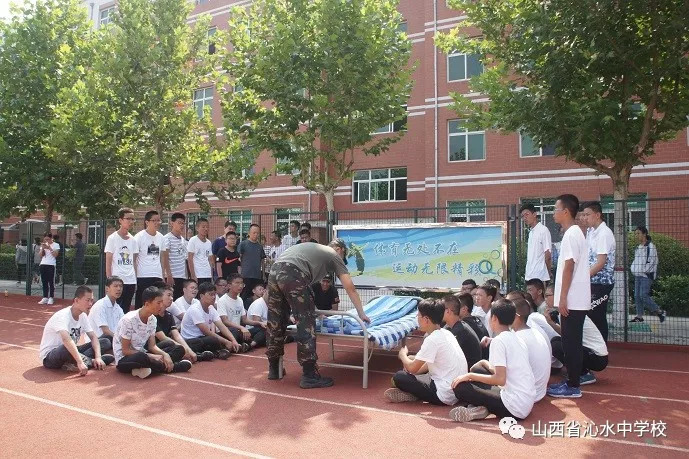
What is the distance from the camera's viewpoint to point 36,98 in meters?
16.9

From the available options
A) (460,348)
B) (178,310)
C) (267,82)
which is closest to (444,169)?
(267,82)

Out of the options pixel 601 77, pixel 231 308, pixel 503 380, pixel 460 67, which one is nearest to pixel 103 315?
pixel 231 308

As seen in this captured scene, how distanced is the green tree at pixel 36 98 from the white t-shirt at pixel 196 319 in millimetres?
9851

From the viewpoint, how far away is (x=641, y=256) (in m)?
10.3

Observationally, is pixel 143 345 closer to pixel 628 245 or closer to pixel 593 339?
pixel 593 339

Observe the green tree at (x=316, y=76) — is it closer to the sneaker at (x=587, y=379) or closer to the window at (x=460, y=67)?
the sneaker at (x=587, y=379)

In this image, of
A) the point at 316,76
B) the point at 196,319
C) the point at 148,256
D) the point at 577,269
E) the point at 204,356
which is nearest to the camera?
the point at 577,269

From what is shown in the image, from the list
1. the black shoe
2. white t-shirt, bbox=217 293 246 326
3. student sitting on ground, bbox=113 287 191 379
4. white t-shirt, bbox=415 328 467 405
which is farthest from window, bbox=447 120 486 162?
white t-shirt, bbox=415 328 467 405

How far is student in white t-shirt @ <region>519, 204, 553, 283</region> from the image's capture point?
8.30 metres

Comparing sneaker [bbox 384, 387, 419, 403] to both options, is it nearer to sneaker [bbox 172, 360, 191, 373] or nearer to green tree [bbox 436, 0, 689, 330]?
sneaker [bbox 172, 360, 191, 373]

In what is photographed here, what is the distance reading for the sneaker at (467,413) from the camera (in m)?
4.92

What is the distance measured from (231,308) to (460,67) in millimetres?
17091

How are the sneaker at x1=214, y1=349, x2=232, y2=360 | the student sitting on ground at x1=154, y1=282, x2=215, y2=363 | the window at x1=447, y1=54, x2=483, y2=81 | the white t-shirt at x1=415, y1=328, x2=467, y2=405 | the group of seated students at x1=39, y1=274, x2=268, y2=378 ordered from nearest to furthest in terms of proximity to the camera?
the white t-shirt at x1=415, y1=328, x2=467, y2=405, the group of seated students at x1=39, y1=274, x2=268, y2=378, the student sitting on ground at x1=154, y1=282, x2=215, y2=363, the sneaker at x1=214, y1=349, x2=232, y2=360, the window at x1=447, y1=54, x2=483, y2=81

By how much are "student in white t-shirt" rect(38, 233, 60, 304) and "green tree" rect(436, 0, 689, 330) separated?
11.6 metres
